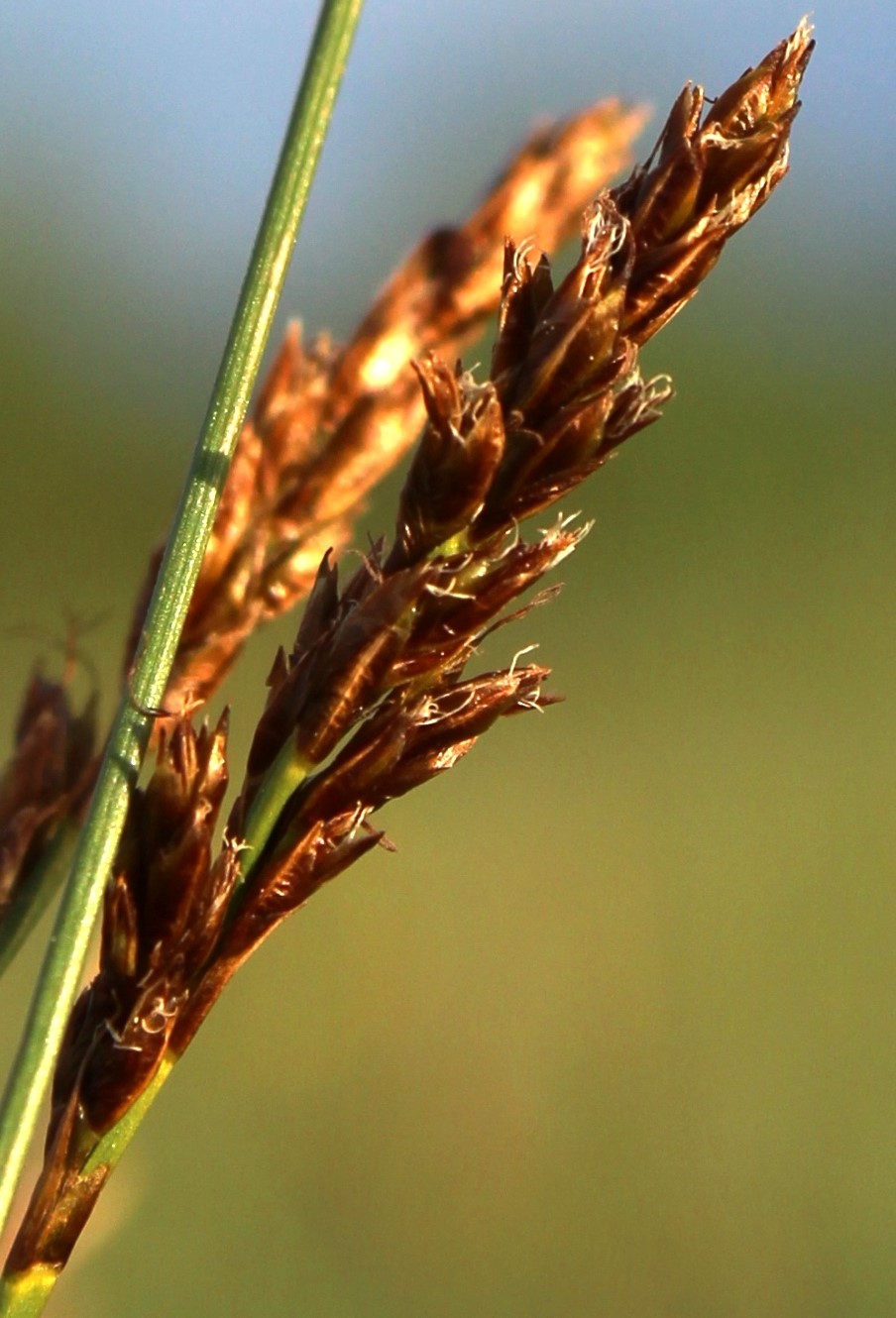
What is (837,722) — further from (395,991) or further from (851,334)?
(851,334)

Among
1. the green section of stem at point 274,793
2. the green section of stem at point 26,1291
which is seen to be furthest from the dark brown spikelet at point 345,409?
the green section of stem at point 26,1291

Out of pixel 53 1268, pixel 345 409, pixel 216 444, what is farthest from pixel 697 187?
pixel 53 1268

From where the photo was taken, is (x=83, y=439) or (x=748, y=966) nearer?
(x=748, y=966)

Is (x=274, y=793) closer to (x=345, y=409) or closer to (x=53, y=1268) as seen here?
(x=53, y=1268)

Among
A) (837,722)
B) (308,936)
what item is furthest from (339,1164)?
(837,722)

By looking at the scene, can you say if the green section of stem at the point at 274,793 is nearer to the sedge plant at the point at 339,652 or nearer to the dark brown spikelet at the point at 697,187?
the sedge plant at the point at 339,652

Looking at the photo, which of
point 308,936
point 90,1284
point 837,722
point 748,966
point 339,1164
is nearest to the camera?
point 90,1284

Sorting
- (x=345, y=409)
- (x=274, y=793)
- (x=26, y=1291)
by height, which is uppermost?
(x=345, y=409)
